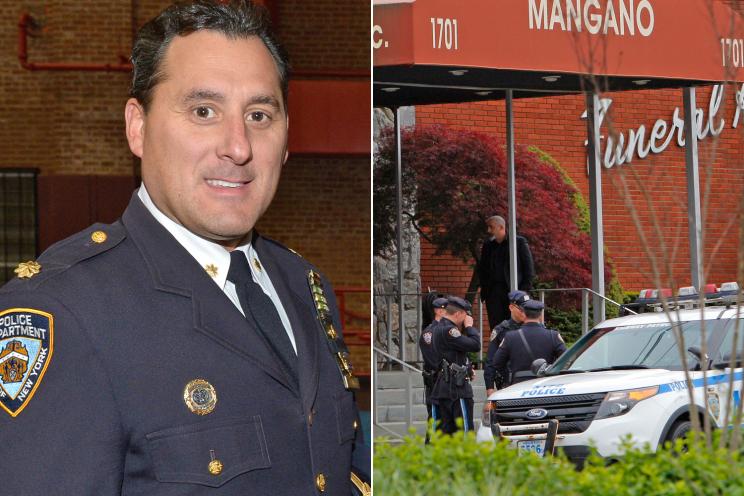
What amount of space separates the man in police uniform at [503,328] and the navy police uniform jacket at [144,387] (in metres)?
0.54

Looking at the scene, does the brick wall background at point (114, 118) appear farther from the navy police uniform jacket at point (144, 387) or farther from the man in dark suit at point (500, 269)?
the navy police uniform jacket at point (144, 387)

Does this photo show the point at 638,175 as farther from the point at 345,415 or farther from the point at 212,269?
the point at 212,269

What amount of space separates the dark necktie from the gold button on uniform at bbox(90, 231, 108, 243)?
189 millimetres

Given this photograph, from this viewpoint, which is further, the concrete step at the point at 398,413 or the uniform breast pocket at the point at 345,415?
the concrete step at the point at 398,413

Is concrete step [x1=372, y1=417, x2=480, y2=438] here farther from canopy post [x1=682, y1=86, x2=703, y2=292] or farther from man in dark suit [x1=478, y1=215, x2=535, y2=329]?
canopy post [x1=682, y1=86, x2=703, y2=292]

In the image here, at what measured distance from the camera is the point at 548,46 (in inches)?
81.5

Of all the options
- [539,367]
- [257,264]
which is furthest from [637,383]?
[257,264]

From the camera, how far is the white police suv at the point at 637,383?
6.49 feet

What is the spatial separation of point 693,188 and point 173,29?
1105 mm

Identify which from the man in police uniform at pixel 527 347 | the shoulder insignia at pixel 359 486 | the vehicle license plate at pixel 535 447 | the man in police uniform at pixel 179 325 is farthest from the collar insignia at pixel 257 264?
the vehicle license plate at pixel 535 447

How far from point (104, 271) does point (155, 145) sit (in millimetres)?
189

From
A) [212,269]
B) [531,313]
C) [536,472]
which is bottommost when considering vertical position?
[536,472]

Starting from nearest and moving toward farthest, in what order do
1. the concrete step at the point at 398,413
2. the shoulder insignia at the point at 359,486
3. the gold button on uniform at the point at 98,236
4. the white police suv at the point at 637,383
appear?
the gold button on uniform at the point at 98,236, the shoulder insignia at the point at 359,486, the white police suv at the point at 637,383, the concrete step at the point at 398,413

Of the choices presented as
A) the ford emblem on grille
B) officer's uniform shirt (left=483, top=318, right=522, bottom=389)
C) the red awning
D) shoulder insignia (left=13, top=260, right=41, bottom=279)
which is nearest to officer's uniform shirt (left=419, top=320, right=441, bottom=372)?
officer's uniform shirt (left=483, top=318, right=522, bottom=389)
